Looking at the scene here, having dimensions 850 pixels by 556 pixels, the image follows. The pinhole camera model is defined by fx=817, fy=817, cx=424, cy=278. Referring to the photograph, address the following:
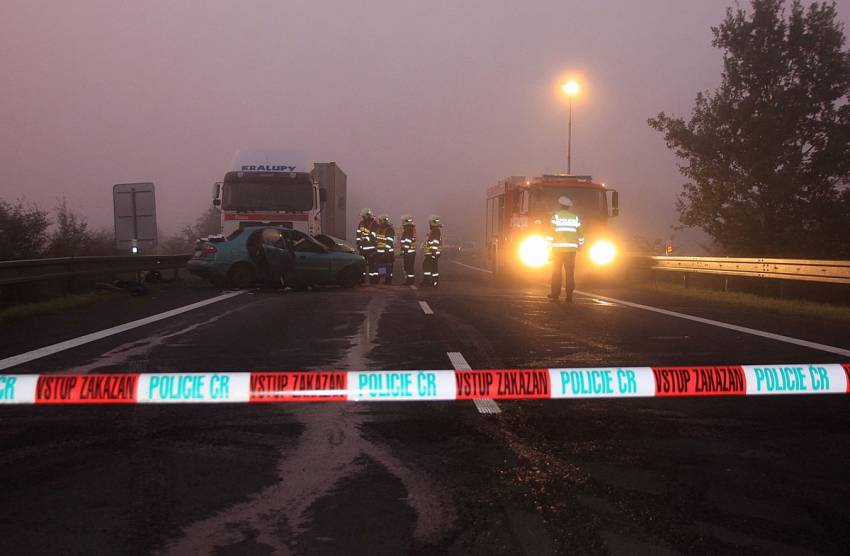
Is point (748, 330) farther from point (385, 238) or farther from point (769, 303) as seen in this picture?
point (385, 238)

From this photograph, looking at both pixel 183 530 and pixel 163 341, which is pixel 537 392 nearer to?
pixel 183 530

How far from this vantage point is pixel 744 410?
19.1 ft

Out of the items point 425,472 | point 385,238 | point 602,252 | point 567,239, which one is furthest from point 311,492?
point 602,252

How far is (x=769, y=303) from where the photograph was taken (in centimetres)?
1514

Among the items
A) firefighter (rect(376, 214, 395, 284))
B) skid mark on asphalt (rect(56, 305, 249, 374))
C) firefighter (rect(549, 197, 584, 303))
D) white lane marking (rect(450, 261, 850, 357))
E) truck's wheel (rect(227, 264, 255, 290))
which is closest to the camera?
skid mark on asphalt (rect(56, 305, 249, 374))

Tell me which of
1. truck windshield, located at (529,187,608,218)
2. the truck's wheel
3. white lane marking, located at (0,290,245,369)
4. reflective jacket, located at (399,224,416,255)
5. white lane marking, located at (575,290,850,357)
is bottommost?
white lane marking, located at (575,290,850,357)

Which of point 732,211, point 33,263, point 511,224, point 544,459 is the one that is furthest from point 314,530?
point 732,211

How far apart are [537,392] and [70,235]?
24.3 meters

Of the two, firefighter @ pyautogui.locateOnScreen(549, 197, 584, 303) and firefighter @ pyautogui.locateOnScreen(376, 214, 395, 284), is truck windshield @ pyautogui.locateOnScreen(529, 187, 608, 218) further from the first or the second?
firefighter @ pyautogui.locateOnScreen(549, 197, 584, 303)

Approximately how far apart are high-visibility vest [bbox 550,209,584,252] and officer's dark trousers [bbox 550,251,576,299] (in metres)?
0.12

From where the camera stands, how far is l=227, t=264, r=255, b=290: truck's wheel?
18344mm

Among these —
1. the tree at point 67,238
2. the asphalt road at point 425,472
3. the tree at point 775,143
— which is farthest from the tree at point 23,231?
the tree at point 775,143

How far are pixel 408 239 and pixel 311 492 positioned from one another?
1778 centimetres

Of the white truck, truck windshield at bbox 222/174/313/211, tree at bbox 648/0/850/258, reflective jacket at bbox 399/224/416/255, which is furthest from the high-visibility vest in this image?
tree at bbox 648/0/850/258
